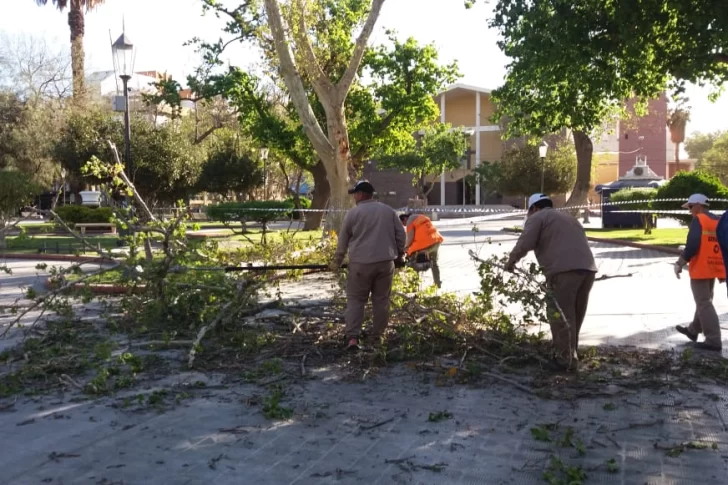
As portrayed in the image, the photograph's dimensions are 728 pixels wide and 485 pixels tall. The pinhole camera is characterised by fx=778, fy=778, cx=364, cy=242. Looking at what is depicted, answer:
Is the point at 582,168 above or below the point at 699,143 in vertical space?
below

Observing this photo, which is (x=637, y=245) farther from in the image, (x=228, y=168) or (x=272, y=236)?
(x=228, y=168)

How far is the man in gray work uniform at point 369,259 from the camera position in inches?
301

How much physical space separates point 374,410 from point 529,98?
970cm

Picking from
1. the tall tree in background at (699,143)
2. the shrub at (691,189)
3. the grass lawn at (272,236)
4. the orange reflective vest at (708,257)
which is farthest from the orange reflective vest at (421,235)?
the tall tree in background at (699,143)

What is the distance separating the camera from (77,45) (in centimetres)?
Answer: 4244

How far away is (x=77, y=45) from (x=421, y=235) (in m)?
35.9

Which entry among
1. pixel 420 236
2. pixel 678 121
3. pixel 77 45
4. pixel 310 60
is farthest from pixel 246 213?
pixel 678 121

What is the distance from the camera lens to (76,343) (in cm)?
845

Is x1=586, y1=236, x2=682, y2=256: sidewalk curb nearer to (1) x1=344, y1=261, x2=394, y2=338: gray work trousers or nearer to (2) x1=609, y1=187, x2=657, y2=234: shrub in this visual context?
(2) x1=609, y1=187, x2=657, y2=234: shrub

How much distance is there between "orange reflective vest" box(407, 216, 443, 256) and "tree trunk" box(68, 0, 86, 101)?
35.6m

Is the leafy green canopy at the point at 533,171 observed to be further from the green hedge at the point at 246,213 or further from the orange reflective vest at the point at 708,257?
the orange reflective vest at the point at 708,257

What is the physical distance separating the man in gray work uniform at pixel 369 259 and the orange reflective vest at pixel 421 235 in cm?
449

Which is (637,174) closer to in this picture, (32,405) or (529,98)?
(529,98)

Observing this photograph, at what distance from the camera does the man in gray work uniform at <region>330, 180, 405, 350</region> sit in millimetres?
7648
